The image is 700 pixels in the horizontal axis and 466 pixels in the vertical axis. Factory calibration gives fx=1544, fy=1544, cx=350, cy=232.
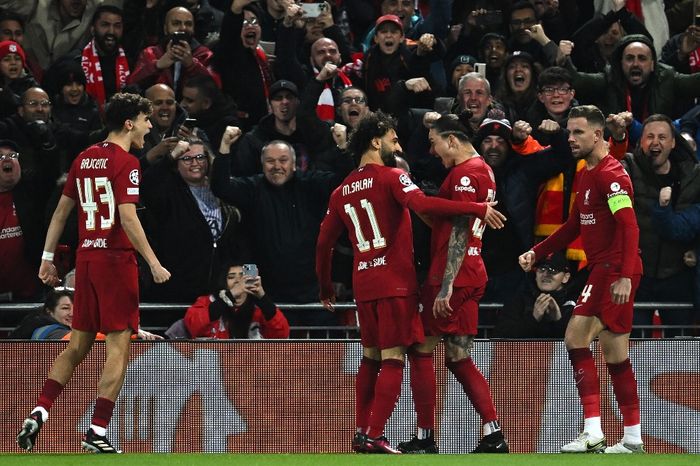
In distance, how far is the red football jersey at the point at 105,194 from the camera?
10383mm

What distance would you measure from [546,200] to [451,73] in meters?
2.62

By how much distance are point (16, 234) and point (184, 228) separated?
1.47 meters

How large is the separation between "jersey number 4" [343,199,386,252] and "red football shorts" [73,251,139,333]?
152 cm

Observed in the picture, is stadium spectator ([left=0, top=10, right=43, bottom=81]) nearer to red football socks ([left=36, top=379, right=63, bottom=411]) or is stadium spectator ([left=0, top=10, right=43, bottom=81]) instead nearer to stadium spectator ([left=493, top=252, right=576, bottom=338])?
red football socks ([left=36, top=379, right=63, bottom=411])

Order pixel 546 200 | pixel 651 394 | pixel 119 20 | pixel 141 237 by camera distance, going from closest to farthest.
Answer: pixel 141 237
pixel 651 394
pixel 546 200
pixel 119 20

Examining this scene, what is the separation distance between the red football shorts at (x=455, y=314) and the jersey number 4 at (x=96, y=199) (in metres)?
2.21

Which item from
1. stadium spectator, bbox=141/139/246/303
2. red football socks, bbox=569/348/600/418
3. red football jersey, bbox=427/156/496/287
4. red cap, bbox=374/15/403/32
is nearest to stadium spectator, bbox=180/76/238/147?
stadium spectator, bbox=141/139/246/303

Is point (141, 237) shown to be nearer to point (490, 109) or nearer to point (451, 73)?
point (490, 109)

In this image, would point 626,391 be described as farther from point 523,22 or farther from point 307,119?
point 523,22

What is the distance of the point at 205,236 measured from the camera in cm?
1315

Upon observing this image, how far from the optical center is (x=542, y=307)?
1213cm

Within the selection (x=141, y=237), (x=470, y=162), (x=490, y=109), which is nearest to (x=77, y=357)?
(x=141, y=237)

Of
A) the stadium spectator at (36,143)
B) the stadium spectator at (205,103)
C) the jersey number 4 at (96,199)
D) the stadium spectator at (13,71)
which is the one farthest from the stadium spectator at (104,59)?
the jersey number 4 at (96,199)

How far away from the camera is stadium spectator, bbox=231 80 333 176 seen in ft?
45.5
